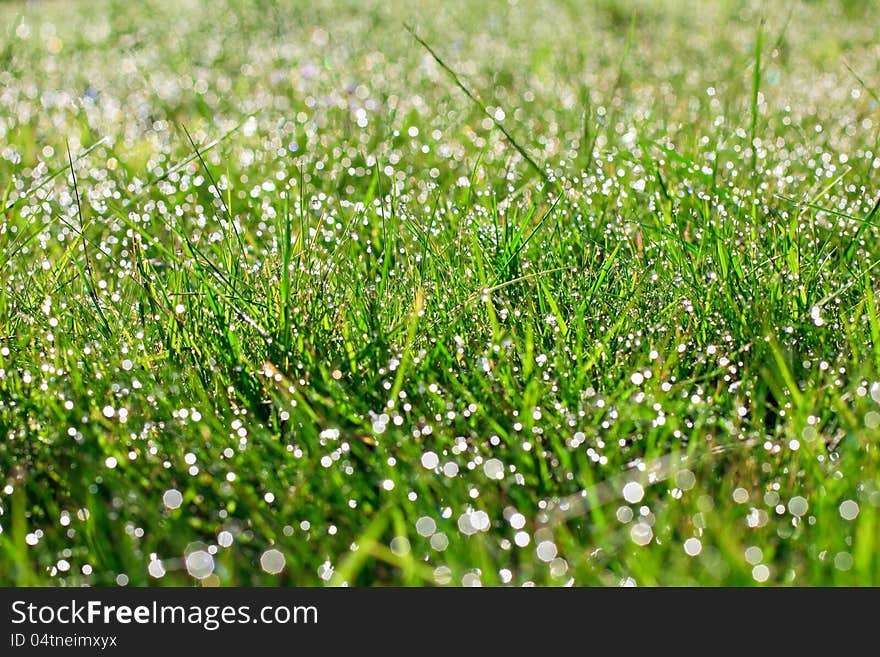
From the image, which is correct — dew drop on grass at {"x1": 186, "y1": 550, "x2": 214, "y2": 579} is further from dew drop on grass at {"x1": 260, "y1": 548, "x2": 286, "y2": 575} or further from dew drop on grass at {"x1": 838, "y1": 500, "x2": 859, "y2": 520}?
dew drop on grass at {"x1": 838, "y1": 500, "x2": 859, "y2": 520}

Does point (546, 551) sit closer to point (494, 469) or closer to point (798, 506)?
point (494, 469)

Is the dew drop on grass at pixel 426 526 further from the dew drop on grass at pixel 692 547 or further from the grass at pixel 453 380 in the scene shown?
the dew drop on grass at pixel 692 547

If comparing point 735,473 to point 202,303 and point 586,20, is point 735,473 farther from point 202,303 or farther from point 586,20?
point 586,20

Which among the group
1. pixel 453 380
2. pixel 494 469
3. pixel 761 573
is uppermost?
pixel 453 380

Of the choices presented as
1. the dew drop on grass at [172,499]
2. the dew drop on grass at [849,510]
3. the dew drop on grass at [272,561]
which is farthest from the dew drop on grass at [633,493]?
the dew drop on grass at [172,499]

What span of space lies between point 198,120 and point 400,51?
138 cm

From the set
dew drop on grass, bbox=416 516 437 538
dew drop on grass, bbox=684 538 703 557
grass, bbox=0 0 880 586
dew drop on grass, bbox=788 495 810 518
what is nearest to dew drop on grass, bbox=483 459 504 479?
grass, bbox=0 0 880 586

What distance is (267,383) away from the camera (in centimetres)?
152

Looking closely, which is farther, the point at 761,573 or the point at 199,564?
the point at 199,564

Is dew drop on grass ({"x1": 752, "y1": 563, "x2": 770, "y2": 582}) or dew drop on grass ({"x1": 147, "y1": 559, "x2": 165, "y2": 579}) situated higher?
dew drop on grass ({"x1": 147, "y1": 559, "x2": 165, "y2": 579})

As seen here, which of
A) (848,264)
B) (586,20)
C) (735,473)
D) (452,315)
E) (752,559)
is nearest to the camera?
(752,559)

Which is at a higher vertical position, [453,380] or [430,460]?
[453,380]

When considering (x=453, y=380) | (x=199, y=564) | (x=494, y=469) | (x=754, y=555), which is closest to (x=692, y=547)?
(x=754, y=555)
